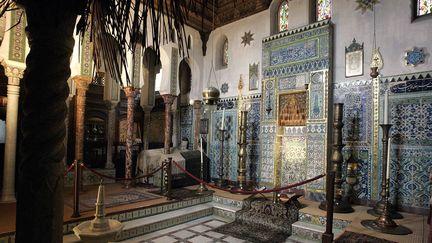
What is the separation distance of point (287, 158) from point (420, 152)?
2.61 metres

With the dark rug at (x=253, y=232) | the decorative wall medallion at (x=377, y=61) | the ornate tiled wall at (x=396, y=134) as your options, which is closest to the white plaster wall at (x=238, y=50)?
the ornate tiled wall at (x=396, y=134)

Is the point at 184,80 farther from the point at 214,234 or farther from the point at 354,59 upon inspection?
the point at 214,234

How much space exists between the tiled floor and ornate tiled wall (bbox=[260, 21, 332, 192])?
2.28 meters

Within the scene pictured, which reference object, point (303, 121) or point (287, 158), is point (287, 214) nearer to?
point (287, 158)

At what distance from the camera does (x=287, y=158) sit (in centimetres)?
644

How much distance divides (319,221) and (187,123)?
18.0ft

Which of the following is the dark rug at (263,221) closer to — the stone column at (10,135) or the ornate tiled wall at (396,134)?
the ornate tiled wall at (396,134)

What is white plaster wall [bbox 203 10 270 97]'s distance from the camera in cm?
731

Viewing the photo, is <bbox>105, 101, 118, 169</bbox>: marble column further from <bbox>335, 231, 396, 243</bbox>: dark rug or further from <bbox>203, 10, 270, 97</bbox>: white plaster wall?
<bbox>335, 231, 396, 243</bbox>: dark rug

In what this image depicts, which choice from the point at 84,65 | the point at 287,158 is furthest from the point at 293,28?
the point at 84,65

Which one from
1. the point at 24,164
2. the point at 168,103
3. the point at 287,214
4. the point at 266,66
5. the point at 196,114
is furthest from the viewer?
the point at 196,114

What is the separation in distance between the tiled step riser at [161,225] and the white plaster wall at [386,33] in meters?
4.25

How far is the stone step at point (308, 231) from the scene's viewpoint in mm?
4402

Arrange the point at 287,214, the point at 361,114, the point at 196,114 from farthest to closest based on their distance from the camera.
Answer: the point at 196,114
the point at 361,114
the point at 287,214
